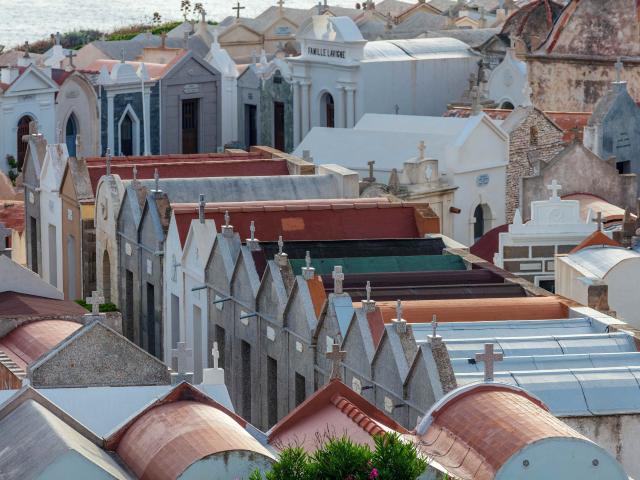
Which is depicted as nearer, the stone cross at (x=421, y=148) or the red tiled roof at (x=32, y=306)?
the red tiled roof at (x=32, y=306)

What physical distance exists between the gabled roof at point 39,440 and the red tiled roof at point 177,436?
12.8 inches

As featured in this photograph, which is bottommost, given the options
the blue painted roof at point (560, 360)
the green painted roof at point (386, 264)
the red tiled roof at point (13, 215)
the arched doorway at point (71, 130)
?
the red tiled roof at point (13, 215)

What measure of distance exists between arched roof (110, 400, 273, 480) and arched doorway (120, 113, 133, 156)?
50.0m

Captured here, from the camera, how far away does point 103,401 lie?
112 ft

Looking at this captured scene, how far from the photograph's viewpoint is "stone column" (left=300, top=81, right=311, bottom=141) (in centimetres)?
8262

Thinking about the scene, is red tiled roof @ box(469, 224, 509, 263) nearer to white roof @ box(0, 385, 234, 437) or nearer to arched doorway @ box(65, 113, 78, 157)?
white roof @ box(0, 385, 234, 437)

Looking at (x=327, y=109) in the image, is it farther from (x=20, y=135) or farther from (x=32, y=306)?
(x=32, y=306)

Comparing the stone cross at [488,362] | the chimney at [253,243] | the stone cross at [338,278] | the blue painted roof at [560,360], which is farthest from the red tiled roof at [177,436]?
the chimney at [253,243]

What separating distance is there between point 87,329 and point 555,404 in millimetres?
7901

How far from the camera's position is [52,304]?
46344 millimetres

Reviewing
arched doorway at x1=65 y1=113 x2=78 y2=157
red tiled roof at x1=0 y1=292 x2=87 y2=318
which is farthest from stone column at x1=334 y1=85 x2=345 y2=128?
red tiled roof at x1=0 y1=292 x2=87 y2=318

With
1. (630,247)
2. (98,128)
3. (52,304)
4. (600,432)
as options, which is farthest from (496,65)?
(600,432)

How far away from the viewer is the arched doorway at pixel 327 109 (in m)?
82.8

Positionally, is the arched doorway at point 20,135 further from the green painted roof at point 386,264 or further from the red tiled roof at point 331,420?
the red tiled roof at point 331,420
